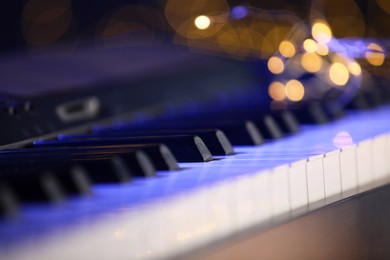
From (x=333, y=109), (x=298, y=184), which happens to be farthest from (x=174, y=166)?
(x=333, y=109)

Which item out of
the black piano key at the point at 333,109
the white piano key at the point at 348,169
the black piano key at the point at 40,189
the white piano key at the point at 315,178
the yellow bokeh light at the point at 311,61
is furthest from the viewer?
the yellow bokeh light at the point at 311,61

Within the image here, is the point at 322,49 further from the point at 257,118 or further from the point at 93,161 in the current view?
the point at 93,161

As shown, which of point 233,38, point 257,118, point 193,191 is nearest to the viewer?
point 193,191

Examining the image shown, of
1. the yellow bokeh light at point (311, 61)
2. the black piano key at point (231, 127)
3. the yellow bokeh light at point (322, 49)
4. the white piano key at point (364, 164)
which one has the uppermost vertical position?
the yellow bokeh light at point (311, 61)

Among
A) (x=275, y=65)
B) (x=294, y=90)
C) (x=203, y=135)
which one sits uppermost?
(x=275, y=65)

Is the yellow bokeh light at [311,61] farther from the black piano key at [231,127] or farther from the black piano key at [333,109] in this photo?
the black piano key at [231,127]

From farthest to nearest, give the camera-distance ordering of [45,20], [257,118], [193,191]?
[45,20]
[257,118]
[193,191]

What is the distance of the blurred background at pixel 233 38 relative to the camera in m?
2.17

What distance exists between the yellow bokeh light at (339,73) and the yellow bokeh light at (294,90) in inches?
4.9

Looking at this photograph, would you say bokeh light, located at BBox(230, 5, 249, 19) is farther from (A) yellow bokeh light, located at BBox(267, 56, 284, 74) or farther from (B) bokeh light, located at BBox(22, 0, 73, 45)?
(B) bokeh light, located at BBox(22, 0, 73, 45)

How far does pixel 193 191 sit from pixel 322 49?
1209 millimetres

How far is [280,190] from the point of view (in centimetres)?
119

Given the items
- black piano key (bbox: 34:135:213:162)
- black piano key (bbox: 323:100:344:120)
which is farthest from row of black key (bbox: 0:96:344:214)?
black piano key (bbox: 323:100:344:120)

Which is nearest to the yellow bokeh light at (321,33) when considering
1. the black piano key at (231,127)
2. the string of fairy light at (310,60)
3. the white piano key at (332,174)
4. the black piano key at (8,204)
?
the string of fairy light at (310,60)
